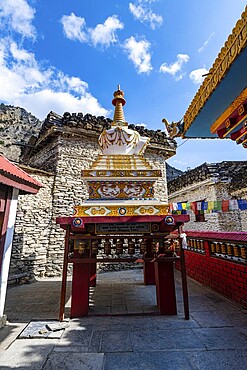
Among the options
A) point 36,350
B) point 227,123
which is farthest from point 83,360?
point 227,123

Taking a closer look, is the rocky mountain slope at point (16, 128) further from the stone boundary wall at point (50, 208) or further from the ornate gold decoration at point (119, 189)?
the ornate gold decoration at point (119, 189)

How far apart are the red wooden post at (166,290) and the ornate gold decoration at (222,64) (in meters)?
3.06

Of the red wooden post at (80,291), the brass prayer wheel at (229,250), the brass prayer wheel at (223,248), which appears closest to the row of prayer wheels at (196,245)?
the brass prayer wheel at (223,248)

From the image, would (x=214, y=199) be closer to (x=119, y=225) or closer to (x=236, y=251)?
(x=236, y=251)

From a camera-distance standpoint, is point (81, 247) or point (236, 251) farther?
point (236, 251)

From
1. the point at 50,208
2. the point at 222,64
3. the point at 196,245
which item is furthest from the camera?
the point at 50,208

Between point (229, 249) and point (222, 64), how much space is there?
151 inches

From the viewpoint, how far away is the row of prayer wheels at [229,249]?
410 cm

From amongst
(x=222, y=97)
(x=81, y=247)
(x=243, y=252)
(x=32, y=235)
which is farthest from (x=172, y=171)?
(x=81, y=247)

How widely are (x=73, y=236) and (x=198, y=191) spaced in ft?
38.9

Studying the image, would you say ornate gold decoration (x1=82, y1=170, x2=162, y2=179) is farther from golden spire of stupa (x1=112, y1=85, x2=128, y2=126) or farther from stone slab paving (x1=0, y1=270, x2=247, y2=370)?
stone slab paving (x1=0, y1=270, x2=247, y2=370)

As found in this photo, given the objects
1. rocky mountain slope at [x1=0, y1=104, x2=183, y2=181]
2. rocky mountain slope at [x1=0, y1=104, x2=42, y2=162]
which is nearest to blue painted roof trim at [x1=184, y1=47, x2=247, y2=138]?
rocky mountain slope at [x1=0, y1=104, x2=183, y2=181]

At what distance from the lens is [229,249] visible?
4.59 meters

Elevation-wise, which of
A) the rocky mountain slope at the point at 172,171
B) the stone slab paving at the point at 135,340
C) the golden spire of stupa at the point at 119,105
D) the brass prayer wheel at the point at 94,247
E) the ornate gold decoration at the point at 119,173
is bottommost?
the stone slab paving at the point at 135,340
